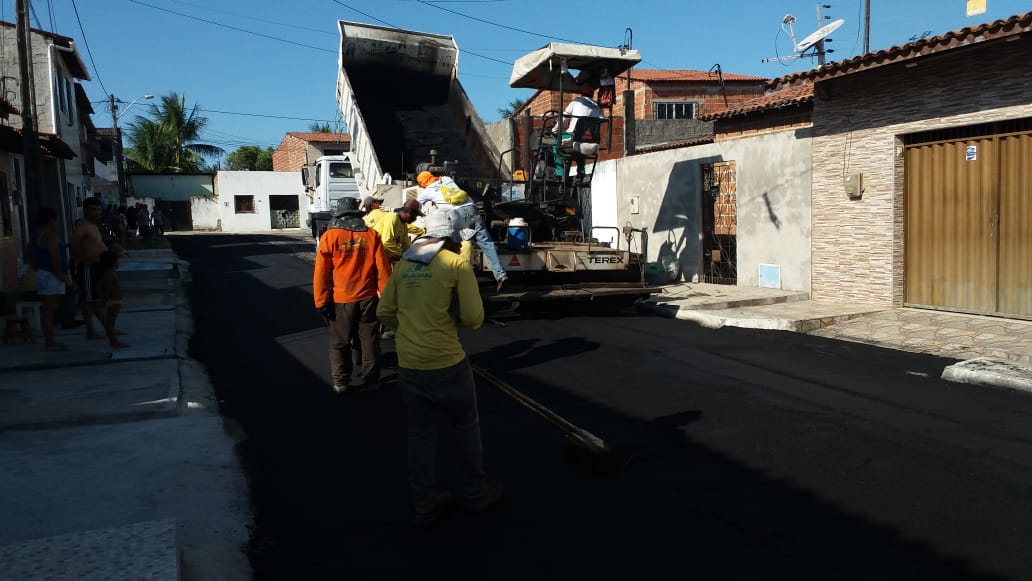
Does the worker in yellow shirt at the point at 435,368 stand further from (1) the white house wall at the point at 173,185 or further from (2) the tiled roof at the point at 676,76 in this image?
(1) the white house wall at the point at 173,185

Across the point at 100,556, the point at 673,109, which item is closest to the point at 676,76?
the point at 673,109

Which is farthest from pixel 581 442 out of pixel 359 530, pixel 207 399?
pixel 207 399

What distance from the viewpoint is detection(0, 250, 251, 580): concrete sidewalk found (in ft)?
9.31

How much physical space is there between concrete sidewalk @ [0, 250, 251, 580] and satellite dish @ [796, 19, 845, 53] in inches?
705

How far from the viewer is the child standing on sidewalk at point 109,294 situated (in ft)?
25.6

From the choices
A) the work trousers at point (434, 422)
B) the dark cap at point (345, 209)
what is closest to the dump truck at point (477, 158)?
the dark cap at point (345, 209)

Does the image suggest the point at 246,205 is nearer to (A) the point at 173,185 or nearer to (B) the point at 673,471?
(A) the point at 173,185

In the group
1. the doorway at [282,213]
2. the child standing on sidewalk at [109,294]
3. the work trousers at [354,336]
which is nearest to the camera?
the work trousers at [354,336]

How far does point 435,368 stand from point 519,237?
5637 mm

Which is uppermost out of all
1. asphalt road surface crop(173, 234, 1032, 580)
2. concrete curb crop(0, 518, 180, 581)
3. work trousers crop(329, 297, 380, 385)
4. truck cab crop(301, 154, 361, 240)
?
truck cab crop(301, 154, 361, 240)

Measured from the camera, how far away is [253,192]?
4253 cm

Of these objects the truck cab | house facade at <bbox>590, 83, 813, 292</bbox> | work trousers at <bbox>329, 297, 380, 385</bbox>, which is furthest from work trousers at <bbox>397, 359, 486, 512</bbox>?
the truck cab

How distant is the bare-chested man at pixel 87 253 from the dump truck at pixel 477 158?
3.46 metres

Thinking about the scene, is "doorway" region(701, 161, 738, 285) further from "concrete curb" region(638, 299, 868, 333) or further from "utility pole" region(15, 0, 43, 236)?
"utility pole" region(15, 0, 43, 236)
